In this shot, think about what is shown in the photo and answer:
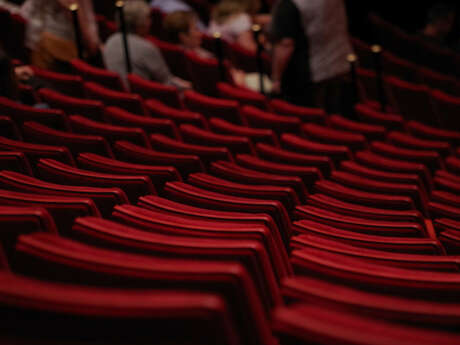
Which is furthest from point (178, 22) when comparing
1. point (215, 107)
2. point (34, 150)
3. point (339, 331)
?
point (339, 331)

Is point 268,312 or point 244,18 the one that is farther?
point 244,18

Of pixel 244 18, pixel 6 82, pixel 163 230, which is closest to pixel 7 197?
pixel 163 230

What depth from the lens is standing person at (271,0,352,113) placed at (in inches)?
44.0

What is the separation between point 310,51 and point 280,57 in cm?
6

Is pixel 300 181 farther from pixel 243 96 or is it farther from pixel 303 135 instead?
pixel 243 96

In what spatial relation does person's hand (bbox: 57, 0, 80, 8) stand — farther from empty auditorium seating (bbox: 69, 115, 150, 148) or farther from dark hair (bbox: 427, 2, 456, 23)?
dark hair (bbox: 427, 2, 456, 23)

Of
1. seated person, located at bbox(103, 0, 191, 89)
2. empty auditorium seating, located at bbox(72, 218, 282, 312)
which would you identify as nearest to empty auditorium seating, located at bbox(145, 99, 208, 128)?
seated person, located at bbox(103, 0, 191, 89)

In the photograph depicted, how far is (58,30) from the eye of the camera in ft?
3.47

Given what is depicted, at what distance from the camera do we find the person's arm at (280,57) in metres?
1.13

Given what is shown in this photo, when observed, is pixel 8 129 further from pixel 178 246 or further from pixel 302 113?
pixel 302 113

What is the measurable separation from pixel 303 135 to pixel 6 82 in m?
0.38

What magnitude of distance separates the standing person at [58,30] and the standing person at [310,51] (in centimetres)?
32

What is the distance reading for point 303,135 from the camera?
2.82 ft

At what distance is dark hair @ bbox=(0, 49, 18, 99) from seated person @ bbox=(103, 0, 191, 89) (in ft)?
1.14
